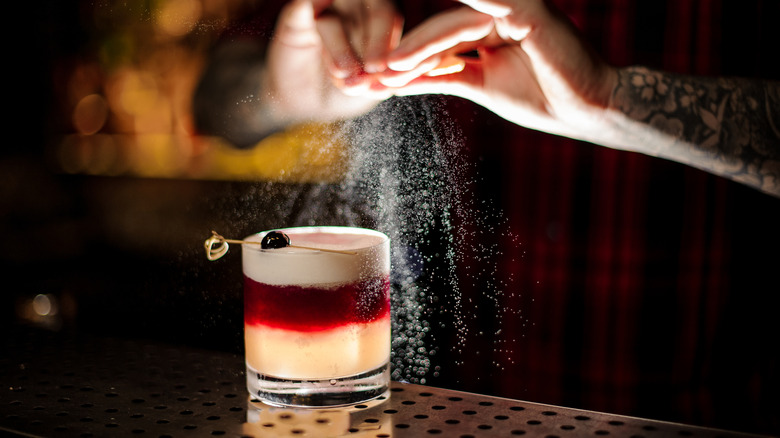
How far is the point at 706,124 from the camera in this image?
1.13m

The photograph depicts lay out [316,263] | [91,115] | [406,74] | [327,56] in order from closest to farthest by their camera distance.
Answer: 1. [316,263]
2. [406,74]
3. [327,56]
4. [91,115]

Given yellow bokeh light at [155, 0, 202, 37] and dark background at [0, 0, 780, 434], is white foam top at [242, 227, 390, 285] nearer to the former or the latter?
dark background at [0, 0, 780, 434]

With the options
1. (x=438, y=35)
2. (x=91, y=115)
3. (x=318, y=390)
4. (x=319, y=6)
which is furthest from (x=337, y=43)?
(x=91, y=115)

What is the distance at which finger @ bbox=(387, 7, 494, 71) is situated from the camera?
3.46ft

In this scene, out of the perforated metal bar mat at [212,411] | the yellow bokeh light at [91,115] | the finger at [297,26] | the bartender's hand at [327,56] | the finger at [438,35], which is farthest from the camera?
the yellow bokeh light at [91,115]

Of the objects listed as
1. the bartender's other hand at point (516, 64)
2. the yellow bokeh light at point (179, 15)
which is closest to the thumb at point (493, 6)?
the bartender's other hand at point (516, 64)

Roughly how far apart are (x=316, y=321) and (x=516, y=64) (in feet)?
1.65

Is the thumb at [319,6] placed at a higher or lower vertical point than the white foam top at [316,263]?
higher

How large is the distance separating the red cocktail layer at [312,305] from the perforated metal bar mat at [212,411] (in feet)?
0.40

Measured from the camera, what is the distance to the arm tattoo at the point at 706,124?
112 centimetres

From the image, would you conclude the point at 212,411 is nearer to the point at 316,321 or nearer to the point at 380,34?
the point at 316,321

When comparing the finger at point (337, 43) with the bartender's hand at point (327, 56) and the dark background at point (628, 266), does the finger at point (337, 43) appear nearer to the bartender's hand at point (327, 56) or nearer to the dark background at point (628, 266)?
the bartender's hand at point (327, 56)

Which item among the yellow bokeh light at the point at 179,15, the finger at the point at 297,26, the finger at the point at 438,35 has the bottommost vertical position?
the finger at the point at 438,35

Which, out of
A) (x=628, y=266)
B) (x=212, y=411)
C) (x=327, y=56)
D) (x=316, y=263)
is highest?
(x=327, y=56)
